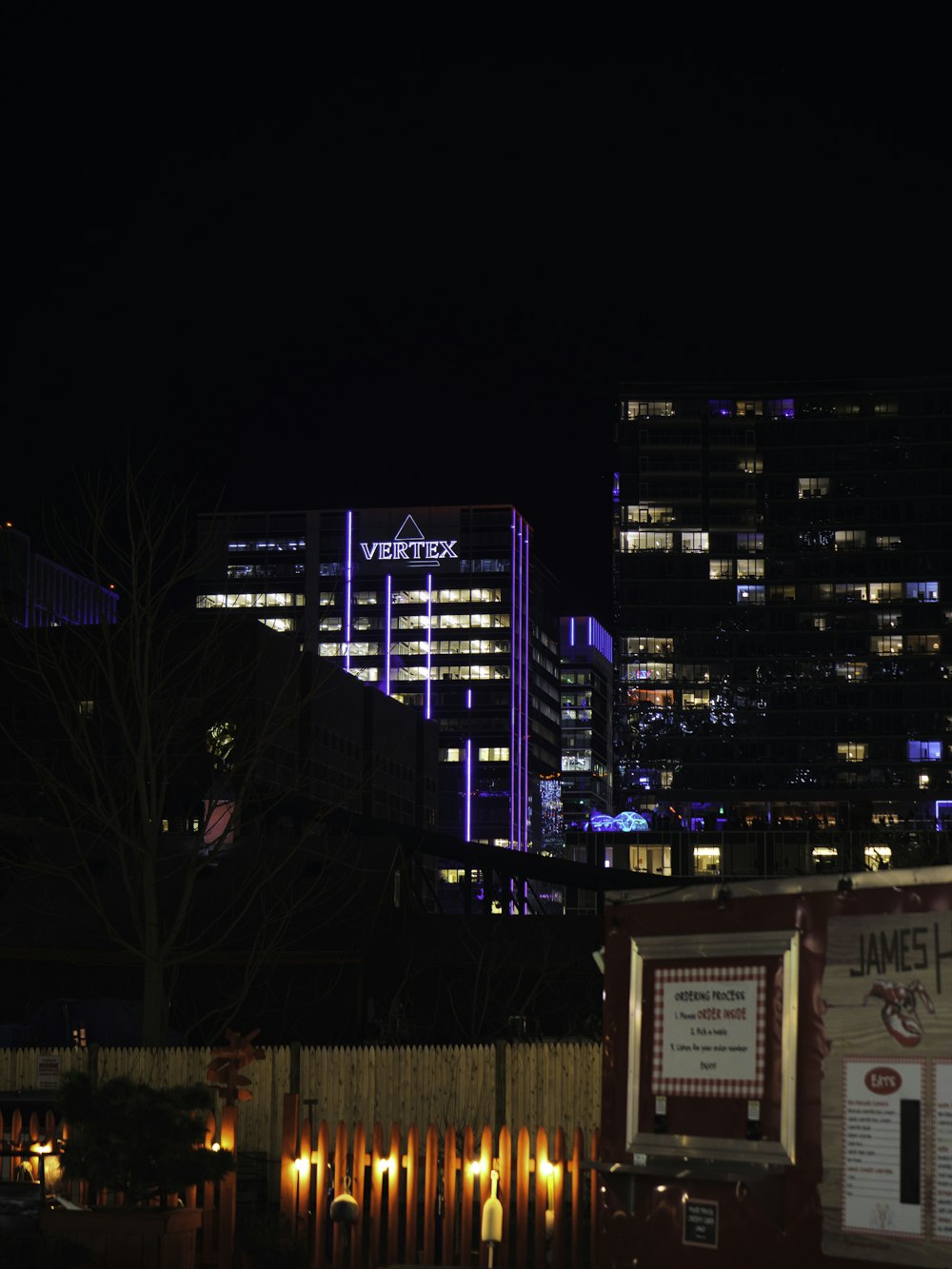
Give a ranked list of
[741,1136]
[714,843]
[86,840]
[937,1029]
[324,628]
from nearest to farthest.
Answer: [937,1029], [741,1136], [86,840], [714,843], [324,628]

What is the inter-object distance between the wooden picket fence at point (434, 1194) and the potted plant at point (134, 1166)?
1.28 m

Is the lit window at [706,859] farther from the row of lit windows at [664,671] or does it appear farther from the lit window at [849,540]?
the lit window at [849,540]

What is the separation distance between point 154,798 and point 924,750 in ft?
459

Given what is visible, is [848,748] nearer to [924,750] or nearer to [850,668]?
[924,750]

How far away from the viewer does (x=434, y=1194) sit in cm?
1348

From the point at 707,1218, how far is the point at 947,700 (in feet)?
493

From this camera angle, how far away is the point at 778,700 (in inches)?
6038

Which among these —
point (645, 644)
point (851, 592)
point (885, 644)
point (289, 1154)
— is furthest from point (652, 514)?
point (289, 1154)

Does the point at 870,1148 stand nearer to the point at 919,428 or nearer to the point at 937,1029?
the point at 937,1029

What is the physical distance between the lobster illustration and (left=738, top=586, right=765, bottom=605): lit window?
148329mm

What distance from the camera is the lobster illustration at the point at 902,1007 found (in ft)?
26.4

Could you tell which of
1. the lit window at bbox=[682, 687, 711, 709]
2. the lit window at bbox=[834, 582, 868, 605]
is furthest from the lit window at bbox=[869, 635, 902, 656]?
the lit window at bbox=[682, 687, 711, 709]

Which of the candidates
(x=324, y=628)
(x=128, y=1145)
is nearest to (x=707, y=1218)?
(x=128, y=1145)

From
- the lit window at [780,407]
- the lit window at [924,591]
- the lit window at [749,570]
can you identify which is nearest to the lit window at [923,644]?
the lit window at [924,591]
